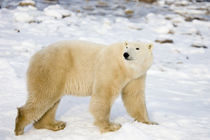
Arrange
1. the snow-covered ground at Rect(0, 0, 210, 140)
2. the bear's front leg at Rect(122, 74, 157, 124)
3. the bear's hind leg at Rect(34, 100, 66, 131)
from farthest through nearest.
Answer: the bear's hind leg at Rect(34, 100, 66, 131), the bear's front leg at Rect(122, 74, 157, 124), the snow-covered ground at Rect(0, 0, 210, 140)

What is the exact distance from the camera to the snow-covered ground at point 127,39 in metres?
3.58

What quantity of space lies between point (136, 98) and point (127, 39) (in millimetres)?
6814

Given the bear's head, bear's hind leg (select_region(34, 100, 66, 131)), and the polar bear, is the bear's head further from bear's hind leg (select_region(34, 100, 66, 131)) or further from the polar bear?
bear's hind leg (select_region(34, 100, 66, 131))

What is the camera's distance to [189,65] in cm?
825

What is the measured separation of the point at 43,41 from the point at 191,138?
6.95 meters

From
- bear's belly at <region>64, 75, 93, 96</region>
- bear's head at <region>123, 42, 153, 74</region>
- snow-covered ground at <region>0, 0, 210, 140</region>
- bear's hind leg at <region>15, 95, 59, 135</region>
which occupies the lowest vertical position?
snow-covered ground at <region>0, 0, 210, 140</region>

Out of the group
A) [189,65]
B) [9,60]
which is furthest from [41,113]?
[189,65]

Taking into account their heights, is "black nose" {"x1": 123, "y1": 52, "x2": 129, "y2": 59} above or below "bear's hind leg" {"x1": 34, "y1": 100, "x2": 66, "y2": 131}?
above

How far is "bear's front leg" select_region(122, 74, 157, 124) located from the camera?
12.1 feet

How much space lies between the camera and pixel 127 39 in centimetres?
1036

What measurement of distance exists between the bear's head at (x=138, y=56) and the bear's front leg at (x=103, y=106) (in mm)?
420

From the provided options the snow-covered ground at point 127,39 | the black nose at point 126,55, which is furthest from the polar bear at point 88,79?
the snow-covered ground at point 127,39

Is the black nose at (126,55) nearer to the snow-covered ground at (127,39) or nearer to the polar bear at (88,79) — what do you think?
the polar bear at (88,79)

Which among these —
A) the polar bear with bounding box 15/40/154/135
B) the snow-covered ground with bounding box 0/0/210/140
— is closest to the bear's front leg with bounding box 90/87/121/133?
the polar bear with bounding box 15/40/154/135
